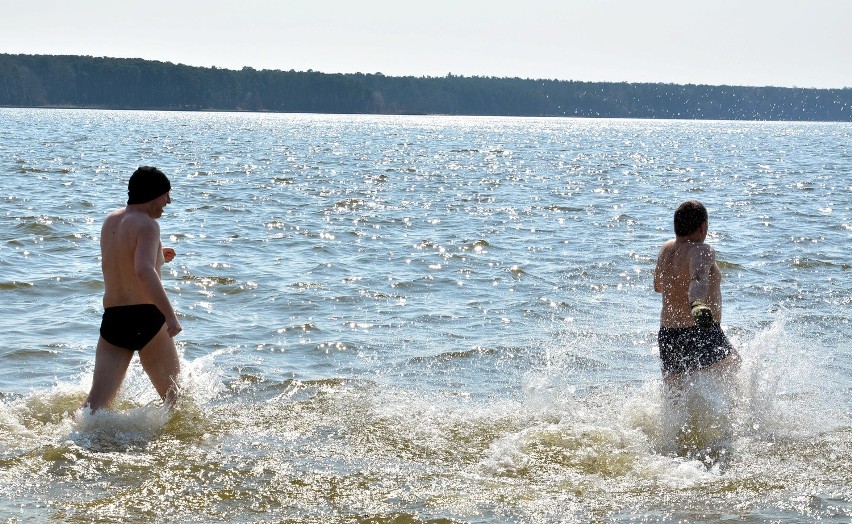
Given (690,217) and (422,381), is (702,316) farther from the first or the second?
(422,381)

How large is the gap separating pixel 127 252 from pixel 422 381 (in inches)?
112

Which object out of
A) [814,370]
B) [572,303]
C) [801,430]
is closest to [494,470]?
[801,430]

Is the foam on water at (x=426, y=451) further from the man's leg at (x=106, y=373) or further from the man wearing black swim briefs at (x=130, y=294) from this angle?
the man wearing black swim briefs at (x=130, y=294)

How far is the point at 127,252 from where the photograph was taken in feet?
20.2

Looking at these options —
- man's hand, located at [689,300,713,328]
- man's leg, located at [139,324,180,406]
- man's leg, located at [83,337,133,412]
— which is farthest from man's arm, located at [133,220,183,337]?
man's hand, located at [689,300,713,328]

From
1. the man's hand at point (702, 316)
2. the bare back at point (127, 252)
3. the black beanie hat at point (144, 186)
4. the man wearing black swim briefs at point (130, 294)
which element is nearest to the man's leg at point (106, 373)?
the man wearing black swim briefs at point (130, 294)

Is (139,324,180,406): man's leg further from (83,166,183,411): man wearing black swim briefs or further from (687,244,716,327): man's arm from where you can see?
(687,244,716,327): man's arm

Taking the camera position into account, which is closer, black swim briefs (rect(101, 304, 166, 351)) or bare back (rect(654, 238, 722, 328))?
black swim briefs (rect(101, 304, 166, 351))

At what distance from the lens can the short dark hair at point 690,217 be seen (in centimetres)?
664

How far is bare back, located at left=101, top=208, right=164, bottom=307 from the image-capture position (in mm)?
6137

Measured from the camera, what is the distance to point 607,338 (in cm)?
985

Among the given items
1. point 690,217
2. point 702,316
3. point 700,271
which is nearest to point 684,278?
point 700,271

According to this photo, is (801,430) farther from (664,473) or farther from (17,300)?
(17,300)

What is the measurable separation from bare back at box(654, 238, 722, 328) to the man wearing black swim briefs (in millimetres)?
3209
